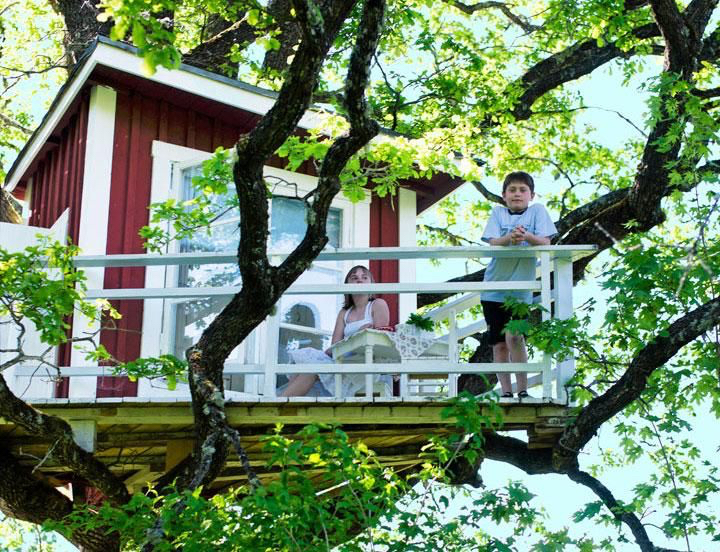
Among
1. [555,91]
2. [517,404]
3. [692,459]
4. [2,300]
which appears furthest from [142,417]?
[555,91]

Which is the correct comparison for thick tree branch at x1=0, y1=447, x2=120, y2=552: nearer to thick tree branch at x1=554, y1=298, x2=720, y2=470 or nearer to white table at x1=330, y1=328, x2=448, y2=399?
white table at x1=330, y1=328, x2=448, y2=399

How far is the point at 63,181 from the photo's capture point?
38.4ft

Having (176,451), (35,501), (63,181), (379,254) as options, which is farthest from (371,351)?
(63,181)

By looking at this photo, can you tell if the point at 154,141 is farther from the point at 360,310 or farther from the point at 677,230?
the point at 677,230

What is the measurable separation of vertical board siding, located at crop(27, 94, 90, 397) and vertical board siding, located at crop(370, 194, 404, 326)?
268 cm

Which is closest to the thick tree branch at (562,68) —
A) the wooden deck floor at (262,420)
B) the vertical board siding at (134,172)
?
the vertical board siding at (134,172)

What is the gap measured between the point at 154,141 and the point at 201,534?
4.46m

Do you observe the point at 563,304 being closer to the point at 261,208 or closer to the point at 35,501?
the point at 261,208

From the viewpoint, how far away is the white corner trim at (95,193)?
1016 centimetres

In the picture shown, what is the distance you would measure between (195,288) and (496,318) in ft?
7.38

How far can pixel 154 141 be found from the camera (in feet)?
36.1

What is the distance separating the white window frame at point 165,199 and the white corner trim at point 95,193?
0.41m

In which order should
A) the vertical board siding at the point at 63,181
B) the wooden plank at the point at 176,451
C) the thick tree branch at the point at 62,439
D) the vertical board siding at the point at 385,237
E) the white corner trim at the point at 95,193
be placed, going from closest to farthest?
the thick tree branch at the point at 62,439, the wooden plank at the point at 176,451, the white corner trim at the point at 95,193, the vertical board siding at the point at 63,181, the vertical board siding at the point at 385,237

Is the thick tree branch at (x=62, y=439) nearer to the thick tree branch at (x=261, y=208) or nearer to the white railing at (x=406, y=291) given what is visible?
the white railing at (x=406, y=291)
